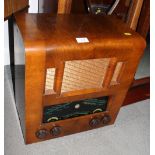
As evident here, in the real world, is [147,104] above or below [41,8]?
below

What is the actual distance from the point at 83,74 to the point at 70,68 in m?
0.09

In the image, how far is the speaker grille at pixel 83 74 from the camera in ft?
3.28

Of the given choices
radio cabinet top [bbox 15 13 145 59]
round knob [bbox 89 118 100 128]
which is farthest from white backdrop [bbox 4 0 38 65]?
round knob [bbox 89 118 100 128]

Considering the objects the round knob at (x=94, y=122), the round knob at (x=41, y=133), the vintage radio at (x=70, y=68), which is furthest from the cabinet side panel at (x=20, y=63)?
the round knob at (x=94, y=122)

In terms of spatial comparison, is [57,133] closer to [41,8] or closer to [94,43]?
[94,43]

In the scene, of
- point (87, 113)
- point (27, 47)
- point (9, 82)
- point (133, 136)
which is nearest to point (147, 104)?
point (133, 136)

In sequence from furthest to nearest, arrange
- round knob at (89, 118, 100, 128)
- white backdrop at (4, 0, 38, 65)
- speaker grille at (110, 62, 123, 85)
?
1. white backdrop at (4, 0, 38, 65)
2. round knob at (89, 118, 100, 128)
3. speaker grille at (110, 62, 123, 85)

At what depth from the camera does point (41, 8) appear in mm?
1397

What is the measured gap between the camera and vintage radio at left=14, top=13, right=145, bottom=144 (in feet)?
2.99

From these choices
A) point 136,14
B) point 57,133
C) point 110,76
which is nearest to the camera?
point 110,76

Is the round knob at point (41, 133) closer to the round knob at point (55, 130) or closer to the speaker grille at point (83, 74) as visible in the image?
the round knob at point (55, 130)

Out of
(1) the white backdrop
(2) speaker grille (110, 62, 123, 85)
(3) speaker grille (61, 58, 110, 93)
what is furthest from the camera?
(1) the white backdrop

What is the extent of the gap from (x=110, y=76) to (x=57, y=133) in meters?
0.43

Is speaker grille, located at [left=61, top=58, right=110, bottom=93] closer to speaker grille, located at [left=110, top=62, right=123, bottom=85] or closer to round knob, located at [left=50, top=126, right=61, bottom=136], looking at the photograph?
speaker grille, located at [left=110, top=62, right=123, bottom=85]
